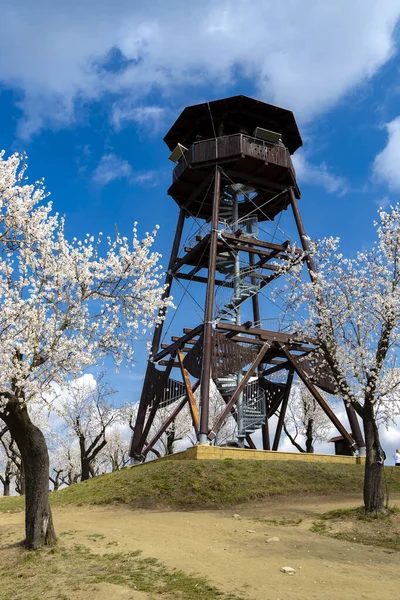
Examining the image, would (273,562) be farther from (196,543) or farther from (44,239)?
(44,239)

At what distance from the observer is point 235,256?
27594 mm

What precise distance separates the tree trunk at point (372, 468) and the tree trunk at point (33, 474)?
758 cm

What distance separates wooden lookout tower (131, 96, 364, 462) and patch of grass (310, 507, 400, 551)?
10.2 metres

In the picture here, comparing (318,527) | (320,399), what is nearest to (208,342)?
(320,399)

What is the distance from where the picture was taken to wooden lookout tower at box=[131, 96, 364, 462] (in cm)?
2417

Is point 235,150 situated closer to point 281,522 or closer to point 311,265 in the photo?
point 311,265

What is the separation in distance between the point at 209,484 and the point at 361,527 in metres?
6.87

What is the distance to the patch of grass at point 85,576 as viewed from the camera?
7.43 meters

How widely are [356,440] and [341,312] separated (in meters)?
11.0

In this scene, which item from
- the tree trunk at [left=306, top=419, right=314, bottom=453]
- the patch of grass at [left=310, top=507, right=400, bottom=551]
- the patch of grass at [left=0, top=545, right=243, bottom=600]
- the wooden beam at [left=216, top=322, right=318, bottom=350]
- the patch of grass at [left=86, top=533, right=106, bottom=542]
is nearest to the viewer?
the patch of grass at [left=0, top=545, right=243, bottom=600]

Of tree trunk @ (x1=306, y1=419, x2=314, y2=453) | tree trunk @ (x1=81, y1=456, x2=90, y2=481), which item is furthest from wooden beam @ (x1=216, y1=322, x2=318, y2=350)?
tree trunk @ (x1=81, y1=456, x2=90, y2=481)

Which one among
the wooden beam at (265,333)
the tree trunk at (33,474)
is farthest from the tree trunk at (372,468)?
the wooden beam at (265,333)

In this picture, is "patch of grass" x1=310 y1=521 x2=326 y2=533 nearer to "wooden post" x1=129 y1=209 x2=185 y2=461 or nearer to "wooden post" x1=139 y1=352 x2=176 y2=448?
"wooden post" x1=139 y1=352 x2=176 y2=448

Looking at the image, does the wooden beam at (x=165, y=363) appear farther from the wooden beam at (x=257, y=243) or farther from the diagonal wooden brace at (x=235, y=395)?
the wooden beam at (x=257, y=243)
